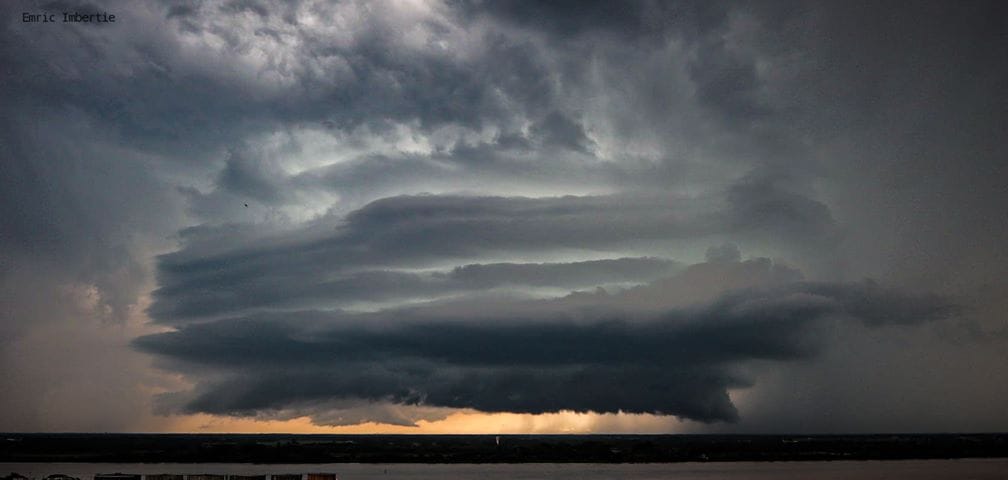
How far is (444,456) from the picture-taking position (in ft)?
402

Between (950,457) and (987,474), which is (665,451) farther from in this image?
(987,474)

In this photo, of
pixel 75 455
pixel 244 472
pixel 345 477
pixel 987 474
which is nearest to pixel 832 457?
pixel 987 474

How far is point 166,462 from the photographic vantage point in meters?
107

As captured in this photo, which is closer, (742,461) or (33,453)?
(742,461)

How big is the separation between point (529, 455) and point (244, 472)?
159 ft

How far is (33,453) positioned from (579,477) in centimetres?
8798

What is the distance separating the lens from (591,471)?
90.2 m

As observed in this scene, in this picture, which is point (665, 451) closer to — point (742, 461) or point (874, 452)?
point (742, 461)

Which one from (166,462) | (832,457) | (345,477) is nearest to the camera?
(345,477)

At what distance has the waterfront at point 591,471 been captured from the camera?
3199 inches

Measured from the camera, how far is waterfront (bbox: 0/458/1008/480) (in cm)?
8125

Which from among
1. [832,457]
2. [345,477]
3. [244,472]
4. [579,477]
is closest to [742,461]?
[832,457]

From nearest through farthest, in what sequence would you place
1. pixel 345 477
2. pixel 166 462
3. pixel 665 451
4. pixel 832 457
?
1. pixel 345 477
2. pixel 166 462
3. pixel 832 457
4. pixel 665 451

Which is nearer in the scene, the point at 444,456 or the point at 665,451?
the point at 444,456
